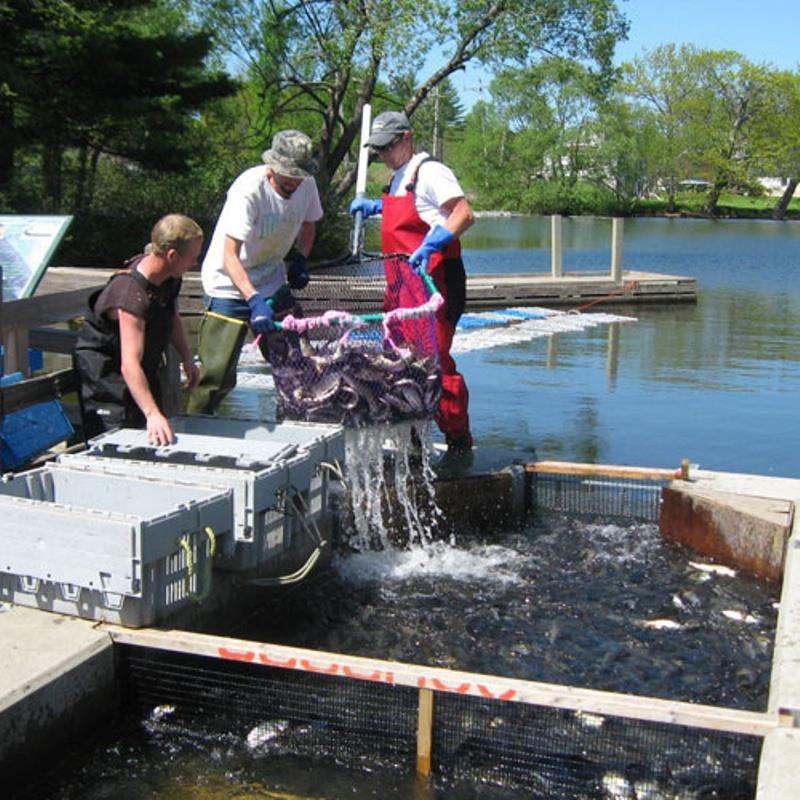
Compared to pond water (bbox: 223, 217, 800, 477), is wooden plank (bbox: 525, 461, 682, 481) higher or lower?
higher

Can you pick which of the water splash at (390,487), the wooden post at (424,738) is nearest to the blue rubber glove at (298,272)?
the water splash at (390,487)

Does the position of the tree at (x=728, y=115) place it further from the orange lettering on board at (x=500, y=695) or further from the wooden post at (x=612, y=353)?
the orange lettering on board at (x=500, y=695)

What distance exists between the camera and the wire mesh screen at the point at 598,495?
665cm

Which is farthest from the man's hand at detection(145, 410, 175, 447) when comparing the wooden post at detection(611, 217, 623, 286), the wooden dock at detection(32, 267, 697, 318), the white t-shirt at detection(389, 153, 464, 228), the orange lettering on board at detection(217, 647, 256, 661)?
the wooden post at detection(611, 217, 623, 286)

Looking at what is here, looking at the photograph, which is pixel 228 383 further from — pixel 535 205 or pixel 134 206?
pixel 535 205

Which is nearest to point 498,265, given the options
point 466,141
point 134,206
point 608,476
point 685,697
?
point 134,206

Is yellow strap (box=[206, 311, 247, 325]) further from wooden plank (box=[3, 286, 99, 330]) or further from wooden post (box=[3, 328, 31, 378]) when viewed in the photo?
wooden post (box=[3, 328, 31, 378])

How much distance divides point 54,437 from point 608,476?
130 inches

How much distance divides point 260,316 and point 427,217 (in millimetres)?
1340

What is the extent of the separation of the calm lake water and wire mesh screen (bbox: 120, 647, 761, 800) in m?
4.82

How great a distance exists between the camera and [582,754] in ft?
12.3

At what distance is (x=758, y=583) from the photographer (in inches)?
228

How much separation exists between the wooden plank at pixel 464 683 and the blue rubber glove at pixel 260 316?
176 cm

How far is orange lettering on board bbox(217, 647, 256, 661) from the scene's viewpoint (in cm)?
391
